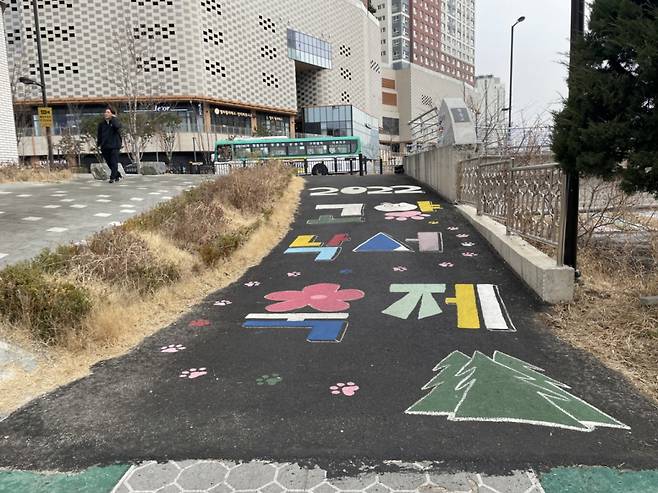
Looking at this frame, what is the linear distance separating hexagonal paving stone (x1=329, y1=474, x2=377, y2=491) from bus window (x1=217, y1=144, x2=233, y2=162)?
38.2m

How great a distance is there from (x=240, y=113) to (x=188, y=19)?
12243 millimetres

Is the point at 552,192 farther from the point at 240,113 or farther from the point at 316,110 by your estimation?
the point at 316,110

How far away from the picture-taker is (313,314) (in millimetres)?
5289

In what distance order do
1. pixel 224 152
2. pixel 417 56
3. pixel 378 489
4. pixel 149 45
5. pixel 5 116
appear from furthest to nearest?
pixel 417 56, pixel 149 45, pixel 224 152, pixel 5 116, pixel 378 489

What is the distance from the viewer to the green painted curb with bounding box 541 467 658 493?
2.42 meters

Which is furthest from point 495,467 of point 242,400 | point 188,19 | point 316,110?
point 316,110

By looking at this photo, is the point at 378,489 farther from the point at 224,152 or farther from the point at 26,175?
the point at 224,152

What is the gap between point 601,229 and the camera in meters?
9.14

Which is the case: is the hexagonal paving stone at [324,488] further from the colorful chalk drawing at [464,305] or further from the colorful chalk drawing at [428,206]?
the colorful chalk drawing at [428,206]

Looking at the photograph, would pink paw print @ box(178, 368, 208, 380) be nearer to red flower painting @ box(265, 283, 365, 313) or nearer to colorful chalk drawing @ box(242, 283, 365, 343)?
colorful chalk drawing @ box(242, 283, 365, 343)

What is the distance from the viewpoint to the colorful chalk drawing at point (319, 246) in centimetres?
779

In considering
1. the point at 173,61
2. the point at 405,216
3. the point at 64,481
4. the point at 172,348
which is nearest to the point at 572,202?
the point at 172,348

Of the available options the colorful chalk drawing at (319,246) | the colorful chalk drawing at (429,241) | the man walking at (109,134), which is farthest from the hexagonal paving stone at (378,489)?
the man walking at (109,134)

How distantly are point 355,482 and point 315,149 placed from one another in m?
35.8
